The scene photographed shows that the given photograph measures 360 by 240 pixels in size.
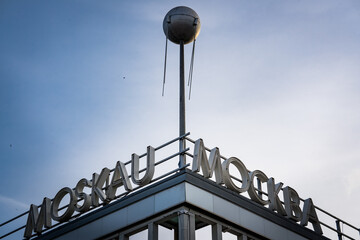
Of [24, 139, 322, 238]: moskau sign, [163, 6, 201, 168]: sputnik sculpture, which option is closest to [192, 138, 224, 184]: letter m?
[24, 139, 322, 238]: moskau sign

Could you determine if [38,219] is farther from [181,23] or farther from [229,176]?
[181,23]

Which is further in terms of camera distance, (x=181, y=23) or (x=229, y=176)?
(x=181, y=23)

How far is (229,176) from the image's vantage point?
31.0 m

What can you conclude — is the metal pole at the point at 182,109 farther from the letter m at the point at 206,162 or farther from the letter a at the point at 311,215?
the letter a at the point at 311,215

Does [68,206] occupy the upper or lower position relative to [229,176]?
upper

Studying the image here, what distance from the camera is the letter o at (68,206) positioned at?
111 feet

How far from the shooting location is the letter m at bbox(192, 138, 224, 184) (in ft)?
97.9

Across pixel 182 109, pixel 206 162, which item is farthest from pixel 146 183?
pixel 182 109

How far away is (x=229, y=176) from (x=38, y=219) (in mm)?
10564

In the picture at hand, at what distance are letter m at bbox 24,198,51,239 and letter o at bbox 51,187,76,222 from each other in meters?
0.47

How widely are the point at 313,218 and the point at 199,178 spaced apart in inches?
366

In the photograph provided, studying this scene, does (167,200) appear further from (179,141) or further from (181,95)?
(181,95)

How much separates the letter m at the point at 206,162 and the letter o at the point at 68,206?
733 cm

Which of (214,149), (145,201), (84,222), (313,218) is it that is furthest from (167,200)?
(313,218)
